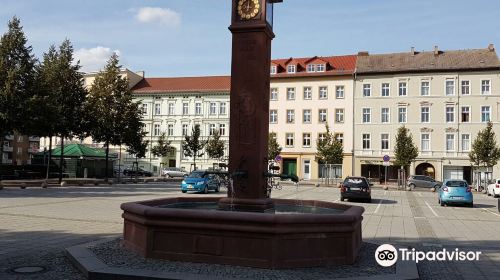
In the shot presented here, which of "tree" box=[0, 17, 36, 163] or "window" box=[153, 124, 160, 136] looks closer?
"tree" box=[0, 17, 36, 163]

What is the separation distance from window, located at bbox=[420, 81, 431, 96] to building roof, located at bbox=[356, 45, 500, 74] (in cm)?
153

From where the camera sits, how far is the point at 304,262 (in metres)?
7.39

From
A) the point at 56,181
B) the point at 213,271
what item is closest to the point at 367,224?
the point at 213,271

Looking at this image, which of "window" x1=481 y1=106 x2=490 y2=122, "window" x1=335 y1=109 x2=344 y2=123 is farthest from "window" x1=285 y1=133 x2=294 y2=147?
"window" x1=481 y1=106 x2=490 y2=122

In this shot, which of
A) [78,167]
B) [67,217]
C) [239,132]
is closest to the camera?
[239,132]

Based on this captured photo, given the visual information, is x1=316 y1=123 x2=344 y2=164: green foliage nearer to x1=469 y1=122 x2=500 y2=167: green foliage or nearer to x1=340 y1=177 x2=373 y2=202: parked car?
x1=469 y1=122 x2=500 y2=167: green foliage

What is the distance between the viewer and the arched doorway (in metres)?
54.1

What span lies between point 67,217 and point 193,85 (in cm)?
5928

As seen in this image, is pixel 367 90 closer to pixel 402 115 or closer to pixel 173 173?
pixel 402 115

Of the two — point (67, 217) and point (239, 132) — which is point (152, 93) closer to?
point (67, 217)

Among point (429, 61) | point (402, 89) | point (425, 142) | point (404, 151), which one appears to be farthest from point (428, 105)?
point (404, 151)

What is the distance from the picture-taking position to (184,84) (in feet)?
243

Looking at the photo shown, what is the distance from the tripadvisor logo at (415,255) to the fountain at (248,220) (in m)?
0.56

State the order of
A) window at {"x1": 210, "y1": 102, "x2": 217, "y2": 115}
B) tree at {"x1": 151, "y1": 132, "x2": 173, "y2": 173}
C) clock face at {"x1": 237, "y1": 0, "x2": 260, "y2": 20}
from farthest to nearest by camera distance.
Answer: window at {"x1": 210, "y1": 102, "x2": 217, "y2": 115} → tree at {"x1": 151, "y1": 132, "x2": 173, "y2": 173} → clock face at {"x1": 237, "y1": 0, "x2": 260, "y2": 20}
